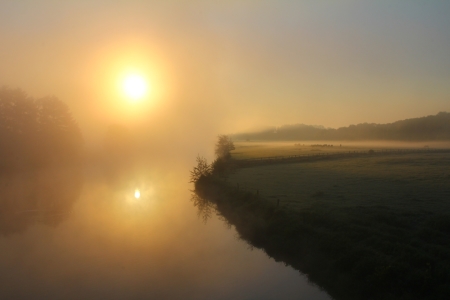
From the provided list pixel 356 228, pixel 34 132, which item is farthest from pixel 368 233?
pixel 34 132

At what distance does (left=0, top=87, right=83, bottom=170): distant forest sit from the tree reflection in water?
2.70 metres

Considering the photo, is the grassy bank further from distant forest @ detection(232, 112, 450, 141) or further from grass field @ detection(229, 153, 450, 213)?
distant forest @ detection(232, 112, 450, 141)

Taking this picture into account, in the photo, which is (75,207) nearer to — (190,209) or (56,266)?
(190,209)

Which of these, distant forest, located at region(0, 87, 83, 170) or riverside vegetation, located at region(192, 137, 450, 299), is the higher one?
distant forest, located at region(0, 87, 83, 170)

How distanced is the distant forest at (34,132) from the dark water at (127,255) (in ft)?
63.0

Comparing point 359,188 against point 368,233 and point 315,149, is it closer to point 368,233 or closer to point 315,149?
point 368,233

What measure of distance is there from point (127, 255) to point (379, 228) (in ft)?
43.9

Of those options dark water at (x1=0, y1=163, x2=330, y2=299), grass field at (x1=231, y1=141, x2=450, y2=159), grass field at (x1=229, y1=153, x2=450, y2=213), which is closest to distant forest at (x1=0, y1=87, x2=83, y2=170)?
dark water at (x1=0, y1=163, x2=330, y2=299)

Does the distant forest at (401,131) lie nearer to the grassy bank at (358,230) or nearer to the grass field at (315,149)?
the grass field at (315,149)

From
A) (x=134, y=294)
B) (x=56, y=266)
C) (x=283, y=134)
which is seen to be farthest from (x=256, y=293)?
(x=283, y=134)

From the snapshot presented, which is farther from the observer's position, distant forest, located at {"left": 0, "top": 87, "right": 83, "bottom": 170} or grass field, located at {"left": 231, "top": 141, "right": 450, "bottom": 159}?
grass field, located at {"left": 231, "top": 141, "right": 450, "bottom": 159}

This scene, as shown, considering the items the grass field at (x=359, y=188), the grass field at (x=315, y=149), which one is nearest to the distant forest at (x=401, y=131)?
the grass field at (x=315, y=149)

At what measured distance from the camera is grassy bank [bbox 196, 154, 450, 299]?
1337cm

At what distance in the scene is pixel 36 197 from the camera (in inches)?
1396
